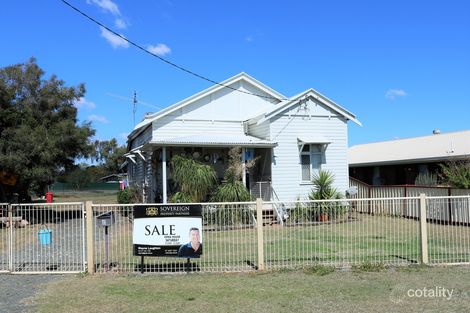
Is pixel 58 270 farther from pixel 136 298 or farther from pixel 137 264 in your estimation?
pixel 136 298

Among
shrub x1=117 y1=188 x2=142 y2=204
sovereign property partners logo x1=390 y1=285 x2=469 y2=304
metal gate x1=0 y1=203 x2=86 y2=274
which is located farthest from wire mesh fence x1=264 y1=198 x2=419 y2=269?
shrub x1=117 y1=188 x2=142 y2=204

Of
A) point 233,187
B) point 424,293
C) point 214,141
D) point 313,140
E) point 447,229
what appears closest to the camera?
point 424,293

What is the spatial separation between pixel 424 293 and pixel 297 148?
1370cm

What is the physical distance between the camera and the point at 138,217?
9.59m

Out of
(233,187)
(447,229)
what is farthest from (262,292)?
(233,187)

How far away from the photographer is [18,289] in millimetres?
8227

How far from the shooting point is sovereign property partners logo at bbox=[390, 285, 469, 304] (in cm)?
718

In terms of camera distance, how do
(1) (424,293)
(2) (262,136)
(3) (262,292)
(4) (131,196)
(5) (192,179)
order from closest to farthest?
(1) (424,293) < (3) (262,292) < (5) (192,179) < (2) (262,136) < (4) (131,196)

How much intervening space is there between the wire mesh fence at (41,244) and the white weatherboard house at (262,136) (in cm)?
769

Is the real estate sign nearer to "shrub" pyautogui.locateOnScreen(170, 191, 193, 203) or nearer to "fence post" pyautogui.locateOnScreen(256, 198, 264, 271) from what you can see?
"fence post" pyautogui.locateOnScreen(256, 198, 264, 271)

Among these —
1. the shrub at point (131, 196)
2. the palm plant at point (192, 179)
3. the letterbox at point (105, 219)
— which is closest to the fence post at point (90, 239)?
the letterbox at point (105, 219)

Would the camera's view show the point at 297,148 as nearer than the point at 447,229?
No

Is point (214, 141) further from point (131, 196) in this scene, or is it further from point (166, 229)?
Result: point (166, 229)

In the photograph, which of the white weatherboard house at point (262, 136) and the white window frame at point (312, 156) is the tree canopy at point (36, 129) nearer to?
the white weatherboard house at point (262, 136)
